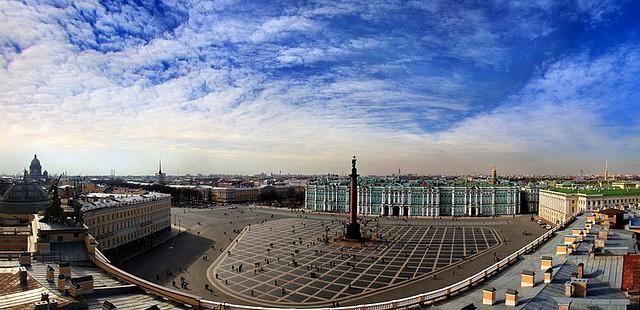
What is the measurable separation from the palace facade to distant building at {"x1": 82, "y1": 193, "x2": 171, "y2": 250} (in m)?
65.7

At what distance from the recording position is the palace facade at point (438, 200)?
413 ft

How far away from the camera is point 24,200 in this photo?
7019 centimetres

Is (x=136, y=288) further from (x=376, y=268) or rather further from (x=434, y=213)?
(x=434, y=213)

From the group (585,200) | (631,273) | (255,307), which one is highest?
(631,273)

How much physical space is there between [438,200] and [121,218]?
8792 centimetres

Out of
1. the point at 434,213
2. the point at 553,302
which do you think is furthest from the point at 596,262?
the point at 434,213

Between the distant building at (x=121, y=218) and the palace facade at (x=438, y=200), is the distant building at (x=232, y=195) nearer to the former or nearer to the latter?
the palace facade at (x=438, y=200)

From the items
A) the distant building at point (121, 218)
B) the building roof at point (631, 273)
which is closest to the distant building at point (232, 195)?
the distant building at point (121, 218)

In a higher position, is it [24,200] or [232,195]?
[24,200]

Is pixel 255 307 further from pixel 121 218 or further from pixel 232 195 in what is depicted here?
pixel 232 195

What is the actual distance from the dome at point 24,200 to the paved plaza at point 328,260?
1275 inches

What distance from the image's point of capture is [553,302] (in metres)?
19.9

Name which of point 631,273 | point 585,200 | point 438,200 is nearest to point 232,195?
point 438,200

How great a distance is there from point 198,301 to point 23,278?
31.3 feet
